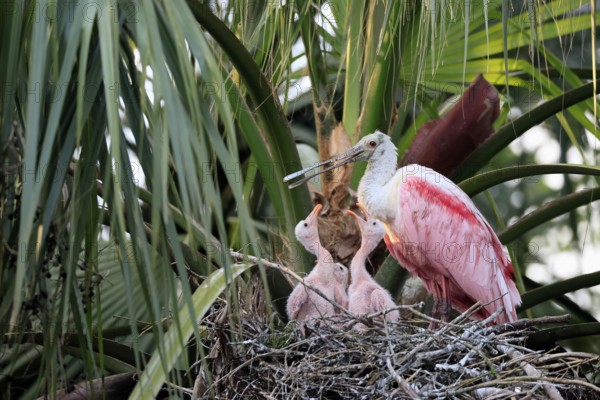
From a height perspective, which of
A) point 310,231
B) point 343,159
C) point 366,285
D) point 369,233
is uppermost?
point 343,159

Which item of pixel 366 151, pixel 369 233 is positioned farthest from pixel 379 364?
pixel 366 151

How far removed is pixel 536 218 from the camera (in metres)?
4.53

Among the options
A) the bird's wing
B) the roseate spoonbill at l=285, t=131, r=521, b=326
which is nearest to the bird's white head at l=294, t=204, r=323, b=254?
the roseate spoonbill at l=285, t=131, r=521, b=326

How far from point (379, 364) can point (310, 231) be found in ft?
3.52

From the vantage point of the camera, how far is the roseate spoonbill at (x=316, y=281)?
186 inches

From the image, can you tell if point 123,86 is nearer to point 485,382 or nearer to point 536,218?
point 485,382

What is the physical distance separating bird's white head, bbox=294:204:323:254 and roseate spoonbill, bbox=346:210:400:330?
264mm

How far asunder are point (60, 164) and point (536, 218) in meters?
2.83

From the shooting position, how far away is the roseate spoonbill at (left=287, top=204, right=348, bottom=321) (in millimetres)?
4723

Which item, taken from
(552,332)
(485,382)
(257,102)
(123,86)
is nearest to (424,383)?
(485,382)

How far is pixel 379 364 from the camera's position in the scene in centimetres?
383

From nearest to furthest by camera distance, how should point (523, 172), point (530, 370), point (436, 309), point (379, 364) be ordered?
point (530, 370) → point (379, 364) → point (523, 172) → point (436, 309)

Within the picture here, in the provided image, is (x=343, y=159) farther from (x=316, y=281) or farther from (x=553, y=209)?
(x=553, y=209)

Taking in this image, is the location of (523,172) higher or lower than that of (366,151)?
lower
